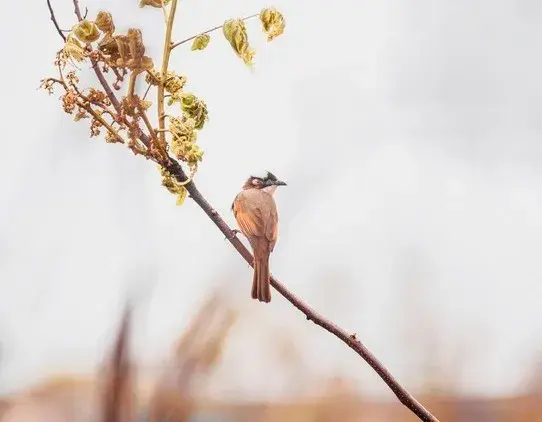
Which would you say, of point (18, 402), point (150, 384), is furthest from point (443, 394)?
point (18, 402)

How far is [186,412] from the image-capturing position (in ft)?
2.01

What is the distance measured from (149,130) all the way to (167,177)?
0.04 m

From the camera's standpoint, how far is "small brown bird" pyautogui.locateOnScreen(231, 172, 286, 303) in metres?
0.62

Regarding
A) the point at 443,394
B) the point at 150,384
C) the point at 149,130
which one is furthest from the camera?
the point at 443,394

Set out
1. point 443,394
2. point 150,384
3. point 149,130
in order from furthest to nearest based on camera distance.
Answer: point 443,394 < point 150,384 < point 149,130

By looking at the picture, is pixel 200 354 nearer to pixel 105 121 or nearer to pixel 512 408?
pixel 105 121

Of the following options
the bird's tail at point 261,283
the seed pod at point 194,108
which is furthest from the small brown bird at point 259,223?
the seed pod at point 194,108

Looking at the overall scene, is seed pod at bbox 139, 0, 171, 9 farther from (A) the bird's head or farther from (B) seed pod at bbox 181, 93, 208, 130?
(A) the bird's head

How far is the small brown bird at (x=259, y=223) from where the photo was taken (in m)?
0.62

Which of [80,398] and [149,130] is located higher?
[149,130]

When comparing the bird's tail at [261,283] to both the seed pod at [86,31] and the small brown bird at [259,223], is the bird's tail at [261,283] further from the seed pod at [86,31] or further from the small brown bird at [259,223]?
the seed pod at [86,31]

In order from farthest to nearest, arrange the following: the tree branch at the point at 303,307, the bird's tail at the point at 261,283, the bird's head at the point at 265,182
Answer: the bird's head at the point at 265,182 → the bird's tail at the point at 261,283 → the tree branch at the point at 303,307

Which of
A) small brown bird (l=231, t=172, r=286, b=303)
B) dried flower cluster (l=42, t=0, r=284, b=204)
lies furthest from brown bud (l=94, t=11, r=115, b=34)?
small brown bird (l=231, t=172, r=286, b=303)

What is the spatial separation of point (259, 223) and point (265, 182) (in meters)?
0.11
